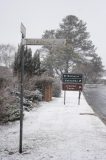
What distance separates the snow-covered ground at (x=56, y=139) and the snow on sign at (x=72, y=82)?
7.24 meters

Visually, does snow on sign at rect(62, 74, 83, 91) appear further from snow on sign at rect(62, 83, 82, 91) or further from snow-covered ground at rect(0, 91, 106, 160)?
snow-covered ground at rect(0, 91, 106, 160)

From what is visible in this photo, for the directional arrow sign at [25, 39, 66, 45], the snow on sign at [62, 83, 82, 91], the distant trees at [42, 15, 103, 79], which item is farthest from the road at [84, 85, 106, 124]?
the distant trees at [42, 15, 103, 79]

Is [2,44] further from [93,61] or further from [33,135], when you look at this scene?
[33,135]

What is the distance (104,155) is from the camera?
7.57 meters

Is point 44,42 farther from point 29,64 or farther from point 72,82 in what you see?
point 29,64

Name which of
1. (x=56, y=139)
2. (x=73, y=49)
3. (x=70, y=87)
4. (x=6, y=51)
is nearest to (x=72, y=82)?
(x=70, y=87)

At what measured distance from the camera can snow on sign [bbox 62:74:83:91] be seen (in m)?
20.1

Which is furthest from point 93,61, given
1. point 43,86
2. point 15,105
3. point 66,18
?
point 15,105

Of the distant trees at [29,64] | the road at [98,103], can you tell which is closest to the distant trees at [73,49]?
the road at [98,103]

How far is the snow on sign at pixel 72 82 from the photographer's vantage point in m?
20.1

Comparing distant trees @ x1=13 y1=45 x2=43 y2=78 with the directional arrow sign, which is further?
distant trees @ x1=13 y1=45 x2=43 y2=78

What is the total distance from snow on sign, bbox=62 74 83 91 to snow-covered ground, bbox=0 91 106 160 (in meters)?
7.24

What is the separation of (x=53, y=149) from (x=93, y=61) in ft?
230

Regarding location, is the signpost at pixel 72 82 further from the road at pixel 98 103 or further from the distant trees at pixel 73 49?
the distant trees at pixel 73 49
